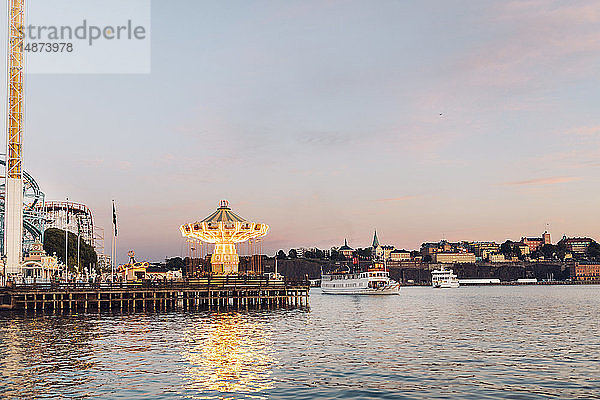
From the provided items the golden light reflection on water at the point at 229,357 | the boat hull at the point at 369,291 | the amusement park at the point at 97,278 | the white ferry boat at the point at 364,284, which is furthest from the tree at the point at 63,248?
the golden light reflection on water at the point at 229,357

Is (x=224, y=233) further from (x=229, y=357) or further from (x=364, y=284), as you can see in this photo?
(x=229, y=357)

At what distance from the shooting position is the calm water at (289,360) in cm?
2880

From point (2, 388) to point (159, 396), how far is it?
7.13 m

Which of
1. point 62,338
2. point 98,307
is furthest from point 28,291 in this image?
point 62,338

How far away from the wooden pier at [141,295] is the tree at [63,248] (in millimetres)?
60164

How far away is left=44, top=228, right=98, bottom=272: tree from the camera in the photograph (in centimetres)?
13962

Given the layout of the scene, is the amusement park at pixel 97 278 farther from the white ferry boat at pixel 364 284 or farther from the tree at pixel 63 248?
the white ferry boat at pixel 364 284

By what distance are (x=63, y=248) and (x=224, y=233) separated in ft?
203

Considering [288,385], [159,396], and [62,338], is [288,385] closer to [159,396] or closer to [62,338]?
[159,396]

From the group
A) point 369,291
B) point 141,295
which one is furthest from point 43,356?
point 369,291

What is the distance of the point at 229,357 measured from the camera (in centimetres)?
3866

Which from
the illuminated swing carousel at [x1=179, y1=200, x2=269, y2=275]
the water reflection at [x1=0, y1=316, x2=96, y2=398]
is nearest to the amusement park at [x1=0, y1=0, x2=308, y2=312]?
the illuminated swing carousel at [x1=179, y1=200, x2=269, y2=275]

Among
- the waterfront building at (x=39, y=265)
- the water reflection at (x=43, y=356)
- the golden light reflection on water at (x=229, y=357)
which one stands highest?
the waterfront building at (x=39, y=265)

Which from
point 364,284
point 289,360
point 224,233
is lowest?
point 289,360
